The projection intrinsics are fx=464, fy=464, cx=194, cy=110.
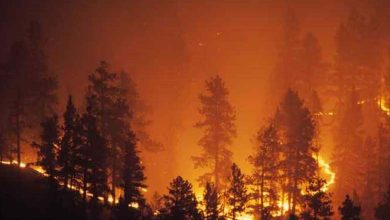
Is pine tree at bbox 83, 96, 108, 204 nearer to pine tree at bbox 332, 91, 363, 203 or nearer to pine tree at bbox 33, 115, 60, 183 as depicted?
pine tree at bbox 33, 115, 60, 183

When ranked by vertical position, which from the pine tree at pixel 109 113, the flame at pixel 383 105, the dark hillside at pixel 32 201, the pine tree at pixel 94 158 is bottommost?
the dark hillside at pixel 32 201

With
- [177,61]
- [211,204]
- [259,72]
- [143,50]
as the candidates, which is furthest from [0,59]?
[211,204]

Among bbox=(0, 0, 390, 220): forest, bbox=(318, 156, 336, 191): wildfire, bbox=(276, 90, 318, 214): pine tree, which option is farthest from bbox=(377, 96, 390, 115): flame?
bbox=(276, 90, 318, 214): pine tree

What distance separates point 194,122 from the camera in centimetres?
9012

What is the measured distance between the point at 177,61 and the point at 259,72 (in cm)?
2196

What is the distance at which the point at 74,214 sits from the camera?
33.8 meters

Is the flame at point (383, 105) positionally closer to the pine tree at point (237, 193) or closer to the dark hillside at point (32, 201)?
the pine tree at point (237, 193)

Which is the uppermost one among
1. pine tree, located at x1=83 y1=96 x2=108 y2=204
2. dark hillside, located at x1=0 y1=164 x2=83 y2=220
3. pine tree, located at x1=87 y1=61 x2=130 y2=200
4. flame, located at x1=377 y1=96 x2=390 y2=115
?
flame, located at x1=377 y1=96 x2=390 y2=115

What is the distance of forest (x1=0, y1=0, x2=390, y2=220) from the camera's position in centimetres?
A: 3562

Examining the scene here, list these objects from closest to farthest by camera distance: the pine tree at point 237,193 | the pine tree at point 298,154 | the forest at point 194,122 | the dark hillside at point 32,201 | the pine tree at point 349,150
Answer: the dark hillside at point 32,201 < the pine tree at point 237,193 < the forest at point 194,122 < the pine tree at point 298,154 < the pine tree at point 349,150

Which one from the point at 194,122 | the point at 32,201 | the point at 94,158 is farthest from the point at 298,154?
the point at 194,122

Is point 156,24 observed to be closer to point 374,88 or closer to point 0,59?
point 0,59

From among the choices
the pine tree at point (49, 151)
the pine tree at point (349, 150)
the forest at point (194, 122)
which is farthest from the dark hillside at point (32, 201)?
the pine tree at point (349, 150)

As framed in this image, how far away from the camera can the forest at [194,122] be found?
35625 millimetres
